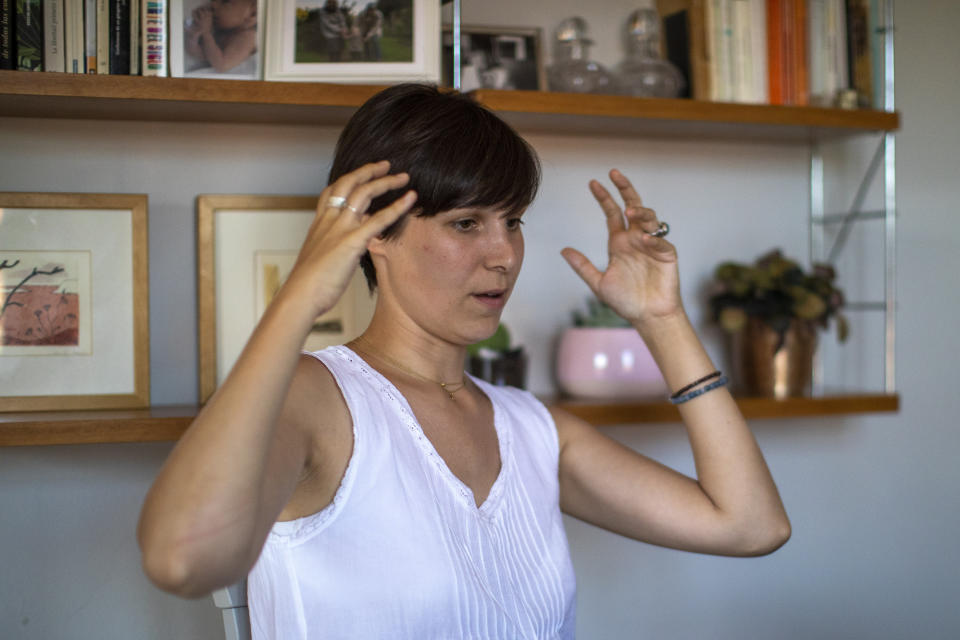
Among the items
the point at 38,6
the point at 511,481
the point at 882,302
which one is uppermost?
the point at 38,6

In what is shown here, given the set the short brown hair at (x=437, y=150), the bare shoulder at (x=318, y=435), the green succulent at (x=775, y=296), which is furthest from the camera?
the green succulent at (x=775, y=296)

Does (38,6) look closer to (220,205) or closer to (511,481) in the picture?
(220,205)

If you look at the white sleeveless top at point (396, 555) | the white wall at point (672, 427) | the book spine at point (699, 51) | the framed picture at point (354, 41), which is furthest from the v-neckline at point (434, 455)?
the book spine at point (699, 51)

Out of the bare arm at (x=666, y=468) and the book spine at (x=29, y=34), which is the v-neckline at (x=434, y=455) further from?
the book spine at (x=29, y=34)

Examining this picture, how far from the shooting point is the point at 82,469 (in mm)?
1659

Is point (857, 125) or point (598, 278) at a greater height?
point (857, 125)

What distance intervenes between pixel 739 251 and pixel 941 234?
544 millimetres

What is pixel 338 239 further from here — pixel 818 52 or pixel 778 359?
pixel 818 52

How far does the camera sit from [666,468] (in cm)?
144

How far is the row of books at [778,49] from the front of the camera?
71.1 inches

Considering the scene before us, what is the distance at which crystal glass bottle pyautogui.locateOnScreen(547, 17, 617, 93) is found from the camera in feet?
5.70

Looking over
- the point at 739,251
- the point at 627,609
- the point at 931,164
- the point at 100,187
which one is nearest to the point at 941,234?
the point at 931,164

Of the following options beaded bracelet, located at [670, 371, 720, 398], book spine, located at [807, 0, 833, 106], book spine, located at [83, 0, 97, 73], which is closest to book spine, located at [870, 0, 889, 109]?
book spine, located at [807, 0, 833, 106]

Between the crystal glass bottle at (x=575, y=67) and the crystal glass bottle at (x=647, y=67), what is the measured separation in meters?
0.05
